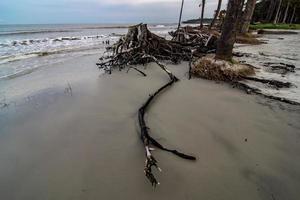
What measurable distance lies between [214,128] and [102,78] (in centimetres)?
412

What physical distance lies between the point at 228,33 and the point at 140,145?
17.1ft

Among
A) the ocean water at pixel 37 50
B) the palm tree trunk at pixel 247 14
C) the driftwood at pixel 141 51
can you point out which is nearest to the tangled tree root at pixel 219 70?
the driftwood at pixel 141 51

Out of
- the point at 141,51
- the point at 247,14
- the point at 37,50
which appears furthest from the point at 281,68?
the point at 247,14

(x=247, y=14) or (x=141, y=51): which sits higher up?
(x=247, y=14)

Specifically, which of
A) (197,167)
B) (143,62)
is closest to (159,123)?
(197,167)

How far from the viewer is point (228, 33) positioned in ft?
22.8

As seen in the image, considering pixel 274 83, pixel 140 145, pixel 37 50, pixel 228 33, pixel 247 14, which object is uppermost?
pixel 247 14

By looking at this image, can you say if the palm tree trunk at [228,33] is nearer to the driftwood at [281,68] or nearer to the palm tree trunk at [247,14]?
the driftwood at [281,68]

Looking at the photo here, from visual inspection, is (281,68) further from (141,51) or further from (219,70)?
(141,51)

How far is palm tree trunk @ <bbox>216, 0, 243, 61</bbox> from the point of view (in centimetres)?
664

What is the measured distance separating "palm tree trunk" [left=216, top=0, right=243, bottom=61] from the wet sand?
1841mm

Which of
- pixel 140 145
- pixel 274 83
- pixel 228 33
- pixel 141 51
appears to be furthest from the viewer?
pixel 141 51

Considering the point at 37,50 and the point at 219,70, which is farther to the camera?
the point at 37,50

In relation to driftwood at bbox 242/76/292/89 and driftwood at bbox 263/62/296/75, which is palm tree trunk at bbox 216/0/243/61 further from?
driftwood at bbox 263/62/296/75
